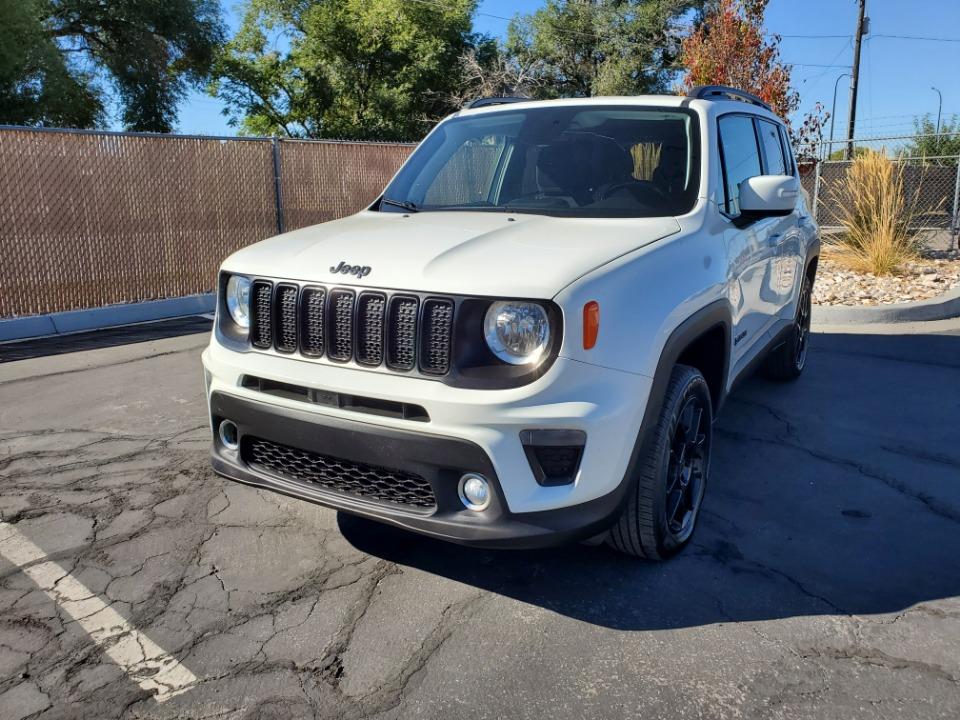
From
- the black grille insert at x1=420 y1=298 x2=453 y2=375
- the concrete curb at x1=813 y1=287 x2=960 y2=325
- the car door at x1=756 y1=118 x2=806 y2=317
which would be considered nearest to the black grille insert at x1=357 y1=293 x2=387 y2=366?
the black grille insert at x1=420 y1=298 x2=453 y2=375

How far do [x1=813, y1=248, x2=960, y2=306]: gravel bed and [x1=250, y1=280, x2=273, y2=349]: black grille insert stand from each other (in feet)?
26.0

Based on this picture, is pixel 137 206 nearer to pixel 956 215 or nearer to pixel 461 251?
pixel 461 251

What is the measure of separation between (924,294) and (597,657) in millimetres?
8932

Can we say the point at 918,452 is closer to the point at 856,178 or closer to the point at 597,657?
the point at 597,657

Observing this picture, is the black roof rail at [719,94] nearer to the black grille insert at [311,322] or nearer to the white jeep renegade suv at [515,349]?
the white jeep renegade suv at [515,349]

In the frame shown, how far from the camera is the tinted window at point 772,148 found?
5258 millimetres

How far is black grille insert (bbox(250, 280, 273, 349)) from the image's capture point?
10.4 ft

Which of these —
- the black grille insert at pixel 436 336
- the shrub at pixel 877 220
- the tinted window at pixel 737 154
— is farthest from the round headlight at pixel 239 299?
the shrub at pixel 877 220

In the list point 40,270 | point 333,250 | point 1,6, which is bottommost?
point 40,270

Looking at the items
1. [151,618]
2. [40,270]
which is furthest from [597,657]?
[40,270]

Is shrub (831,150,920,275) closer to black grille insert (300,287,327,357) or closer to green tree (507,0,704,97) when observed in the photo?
black grille insert (300,287,327,357)

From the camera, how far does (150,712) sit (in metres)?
2.54

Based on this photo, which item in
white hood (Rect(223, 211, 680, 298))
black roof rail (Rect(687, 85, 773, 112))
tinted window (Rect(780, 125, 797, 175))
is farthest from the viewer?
tinted window (Rect(780, 125, 797, 175))

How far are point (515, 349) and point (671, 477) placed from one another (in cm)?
105
